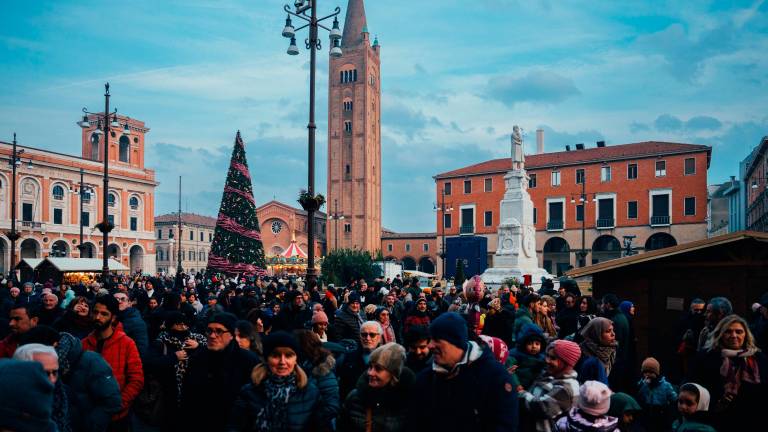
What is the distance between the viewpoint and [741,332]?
4.86m

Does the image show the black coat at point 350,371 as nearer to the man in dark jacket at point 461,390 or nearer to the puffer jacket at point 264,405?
the puffer jacket at point 264,405

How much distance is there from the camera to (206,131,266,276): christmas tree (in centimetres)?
3178

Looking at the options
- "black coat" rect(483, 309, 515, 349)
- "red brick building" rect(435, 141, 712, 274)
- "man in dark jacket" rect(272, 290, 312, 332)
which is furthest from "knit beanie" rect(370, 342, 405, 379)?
"red brick building" rect(435, 141, 712, 274)

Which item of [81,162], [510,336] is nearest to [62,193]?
A: [81,162]

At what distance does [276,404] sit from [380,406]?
0.66m

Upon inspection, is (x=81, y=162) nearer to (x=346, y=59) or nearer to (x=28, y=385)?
(x=346, y=59)

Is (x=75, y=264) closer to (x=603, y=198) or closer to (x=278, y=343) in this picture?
(x=278, y=343)

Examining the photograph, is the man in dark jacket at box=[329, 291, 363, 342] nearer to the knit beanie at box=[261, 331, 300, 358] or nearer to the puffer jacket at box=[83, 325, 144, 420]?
the puffer jacket at box=[83, 325, 144, 420]

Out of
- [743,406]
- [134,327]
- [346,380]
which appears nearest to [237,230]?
[134,327]

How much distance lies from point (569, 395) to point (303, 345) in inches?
75.0

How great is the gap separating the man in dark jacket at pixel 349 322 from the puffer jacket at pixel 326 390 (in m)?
3.49

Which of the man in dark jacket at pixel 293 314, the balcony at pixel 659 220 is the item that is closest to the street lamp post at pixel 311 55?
the man in dark jacket at pixel 293 314

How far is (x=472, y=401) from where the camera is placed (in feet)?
10.4

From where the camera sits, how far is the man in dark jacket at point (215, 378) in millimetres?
4316
